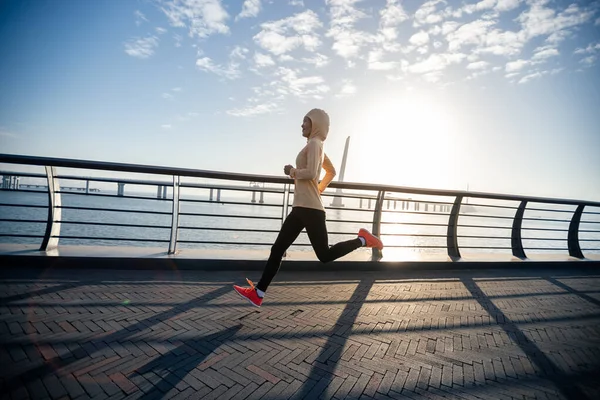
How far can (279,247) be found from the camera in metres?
3.31

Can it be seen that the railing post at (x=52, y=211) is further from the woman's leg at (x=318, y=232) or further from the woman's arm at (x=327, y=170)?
the woman's arm at (x=327, y=170)

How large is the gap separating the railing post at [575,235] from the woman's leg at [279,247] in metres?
7.52

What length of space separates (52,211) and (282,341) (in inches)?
166

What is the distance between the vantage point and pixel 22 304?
9.78ft

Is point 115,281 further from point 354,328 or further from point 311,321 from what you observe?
point 354,328

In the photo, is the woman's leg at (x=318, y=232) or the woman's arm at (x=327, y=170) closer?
the woman's leg at (x=318, y=232)

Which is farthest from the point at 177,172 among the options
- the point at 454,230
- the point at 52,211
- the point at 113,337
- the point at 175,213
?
the point at 454,230

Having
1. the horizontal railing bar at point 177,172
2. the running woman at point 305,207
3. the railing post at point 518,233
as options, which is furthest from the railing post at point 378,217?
the railing post at point 518,233

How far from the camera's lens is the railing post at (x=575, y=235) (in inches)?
283

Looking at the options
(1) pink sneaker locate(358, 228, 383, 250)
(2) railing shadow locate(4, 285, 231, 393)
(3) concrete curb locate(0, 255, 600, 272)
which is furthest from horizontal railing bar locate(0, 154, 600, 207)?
(2) railing shadow locate(4, 285, 231, 393)

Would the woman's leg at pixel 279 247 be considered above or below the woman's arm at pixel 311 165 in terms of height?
below

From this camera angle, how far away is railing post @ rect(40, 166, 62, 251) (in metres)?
4.59

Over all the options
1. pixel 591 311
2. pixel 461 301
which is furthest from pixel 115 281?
pixel 591 311

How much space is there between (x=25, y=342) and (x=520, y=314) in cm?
478
